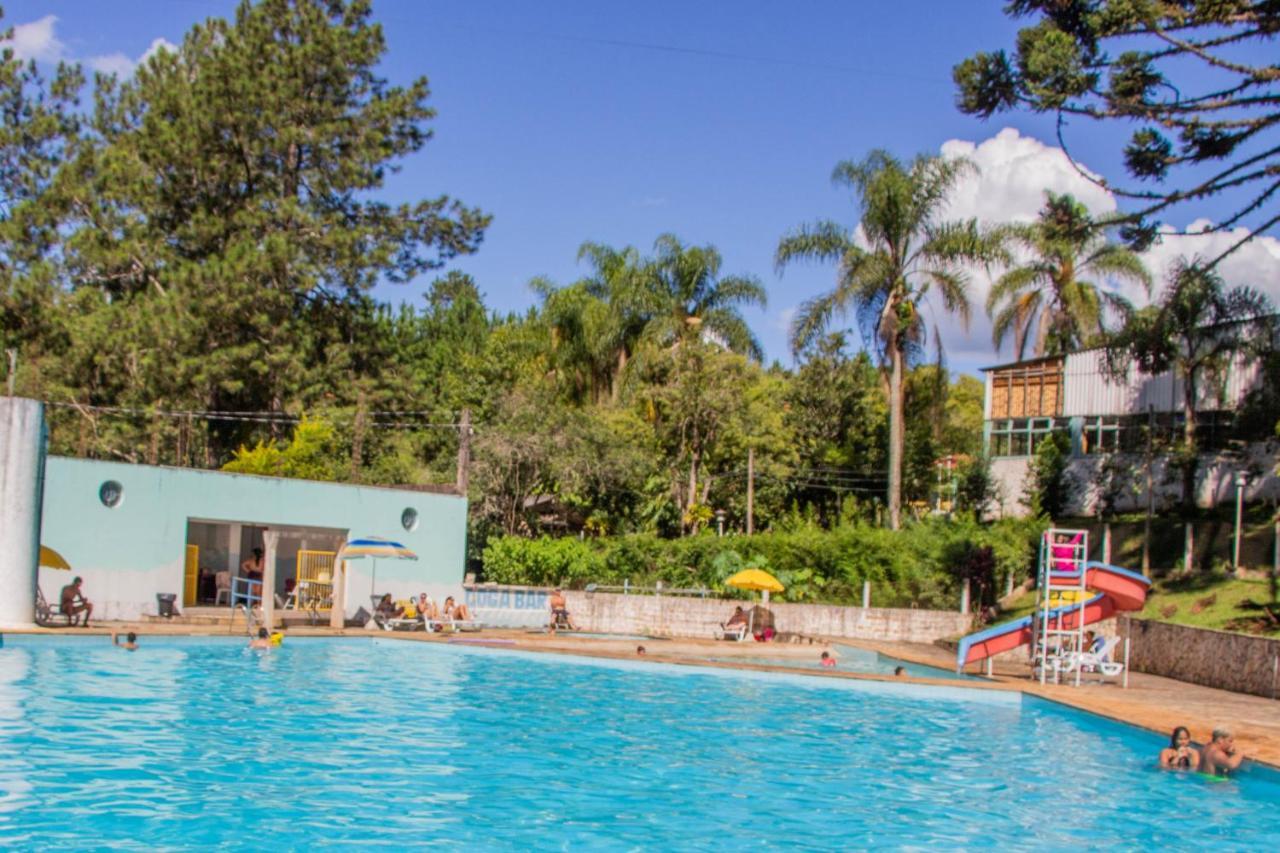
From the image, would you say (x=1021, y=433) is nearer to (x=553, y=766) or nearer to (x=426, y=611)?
(x=426, y=611)

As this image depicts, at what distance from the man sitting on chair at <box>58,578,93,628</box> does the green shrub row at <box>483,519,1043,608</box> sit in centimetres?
1424

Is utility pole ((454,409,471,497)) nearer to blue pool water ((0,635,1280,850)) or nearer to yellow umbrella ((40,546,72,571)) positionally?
yellow umbrella ((40,546,72,571))

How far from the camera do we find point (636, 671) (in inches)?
851

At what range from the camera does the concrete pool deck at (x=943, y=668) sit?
15.5 meters

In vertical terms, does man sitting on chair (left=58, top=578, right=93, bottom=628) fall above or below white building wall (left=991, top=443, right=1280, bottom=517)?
below

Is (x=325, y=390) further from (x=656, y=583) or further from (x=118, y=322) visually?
(x=656, y=583)

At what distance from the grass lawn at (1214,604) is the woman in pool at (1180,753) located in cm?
970

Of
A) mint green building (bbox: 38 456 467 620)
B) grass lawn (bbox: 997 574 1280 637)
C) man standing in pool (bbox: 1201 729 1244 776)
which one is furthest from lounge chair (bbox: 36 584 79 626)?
man standing in pool (bbox: 1201 729 1244 776)

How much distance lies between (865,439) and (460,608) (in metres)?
20.7

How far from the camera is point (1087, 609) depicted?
831 inches

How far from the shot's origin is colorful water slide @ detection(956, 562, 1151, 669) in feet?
66.8

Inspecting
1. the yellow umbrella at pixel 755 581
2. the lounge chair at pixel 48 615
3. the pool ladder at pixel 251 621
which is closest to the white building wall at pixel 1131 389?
the yellow umbrella at pixel 755 581

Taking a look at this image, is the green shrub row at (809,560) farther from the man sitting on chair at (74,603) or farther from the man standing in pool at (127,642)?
the man standing in pool at (127,642)

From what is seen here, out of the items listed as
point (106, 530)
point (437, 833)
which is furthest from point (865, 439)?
point (437, 833)
